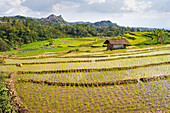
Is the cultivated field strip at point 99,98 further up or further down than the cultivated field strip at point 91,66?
further down

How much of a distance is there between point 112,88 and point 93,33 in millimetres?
73555

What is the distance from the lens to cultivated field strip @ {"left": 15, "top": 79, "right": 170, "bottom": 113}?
18.9 feet

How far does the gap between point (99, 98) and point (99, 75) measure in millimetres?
3364

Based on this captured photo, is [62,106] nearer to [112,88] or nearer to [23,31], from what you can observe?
[112,88]

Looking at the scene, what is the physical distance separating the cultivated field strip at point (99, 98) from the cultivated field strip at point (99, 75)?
1.06m

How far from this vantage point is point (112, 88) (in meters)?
7.71

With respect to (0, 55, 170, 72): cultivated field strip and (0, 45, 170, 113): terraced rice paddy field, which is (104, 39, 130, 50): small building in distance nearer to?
(0, 55, 170, 72): cultivated field strip

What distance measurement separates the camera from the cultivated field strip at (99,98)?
5762 mm

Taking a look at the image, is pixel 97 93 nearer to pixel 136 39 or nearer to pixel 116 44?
pixel 116 44

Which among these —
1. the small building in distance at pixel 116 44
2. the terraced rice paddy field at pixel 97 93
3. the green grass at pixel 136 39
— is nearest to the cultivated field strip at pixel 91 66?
the terraced rice paddy field at pixel 97 93

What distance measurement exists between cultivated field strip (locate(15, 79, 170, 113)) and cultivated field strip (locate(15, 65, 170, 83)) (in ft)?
3.48

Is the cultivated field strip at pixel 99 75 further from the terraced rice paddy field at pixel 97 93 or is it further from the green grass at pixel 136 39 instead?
the green grass at pixel 136 39

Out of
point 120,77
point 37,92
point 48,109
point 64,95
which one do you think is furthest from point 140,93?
point 37,92

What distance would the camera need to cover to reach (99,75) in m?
9.90
